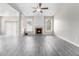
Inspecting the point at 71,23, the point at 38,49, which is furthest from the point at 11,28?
the point at 38,49

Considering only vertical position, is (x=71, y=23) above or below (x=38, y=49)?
above

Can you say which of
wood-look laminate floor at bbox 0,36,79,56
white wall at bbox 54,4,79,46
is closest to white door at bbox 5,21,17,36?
wood-look laminate floor at bbox 0,36,79,56

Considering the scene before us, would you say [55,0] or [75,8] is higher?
[75,8]

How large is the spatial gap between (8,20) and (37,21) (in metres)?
3.18

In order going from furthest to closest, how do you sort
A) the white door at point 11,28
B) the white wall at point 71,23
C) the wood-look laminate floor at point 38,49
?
the white door at point 11,28 < the white wall at point 71,23 < the wood-look laminate floor at point 38,49

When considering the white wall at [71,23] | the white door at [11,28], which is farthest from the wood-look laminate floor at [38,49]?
the white door at [11,28]

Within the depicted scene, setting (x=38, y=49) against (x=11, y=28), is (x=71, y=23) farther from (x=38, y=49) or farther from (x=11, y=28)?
(x=11, y=28)

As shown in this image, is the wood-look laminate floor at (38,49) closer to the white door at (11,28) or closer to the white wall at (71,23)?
the white wall at (71,23)

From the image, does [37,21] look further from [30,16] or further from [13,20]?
[13,20]

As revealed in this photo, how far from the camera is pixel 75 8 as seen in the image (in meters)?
4.46

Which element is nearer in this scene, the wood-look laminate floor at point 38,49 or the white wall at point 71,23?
the wood-look laminate floor at point 38,49

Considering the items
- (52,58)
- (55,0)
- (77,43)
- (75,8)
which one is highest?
(75,8)

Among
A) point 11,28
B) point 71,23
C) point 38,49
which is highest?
point 71,23

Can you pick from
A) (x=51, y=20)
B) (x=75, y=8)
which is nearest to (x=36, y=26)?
(x=51, y=20)
